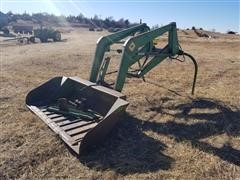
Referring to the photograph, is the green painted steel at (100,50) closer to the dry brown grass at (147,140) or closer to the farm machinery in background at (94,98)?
the farm machinery in background at (94,98)

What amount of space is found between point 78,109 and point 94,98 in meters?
0.37

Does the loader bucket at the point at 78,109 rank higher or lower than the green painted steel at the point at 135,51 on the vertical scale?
lower

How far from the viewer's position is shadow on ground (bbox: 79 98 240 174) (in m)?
4.29

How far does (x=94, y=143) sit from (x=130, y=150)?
536mm

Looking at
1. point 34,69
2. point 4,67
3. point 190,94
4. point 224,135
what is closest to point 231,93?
point 190,94

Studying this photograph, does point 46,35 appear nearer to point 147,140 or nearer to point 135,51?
point 135,51

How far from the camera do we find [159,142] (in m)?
5.00

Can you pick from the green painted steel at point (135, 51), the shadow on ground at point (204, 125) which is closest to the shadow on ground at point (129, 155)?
the shadow on ground at point (204, 125)

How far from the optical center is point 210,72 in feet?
36.4

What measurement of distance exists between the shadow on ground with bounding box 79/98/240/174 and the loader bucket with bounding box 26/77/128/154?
1.04 ft

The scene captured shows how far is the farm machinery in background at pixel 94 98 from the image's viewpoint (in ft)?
15.5

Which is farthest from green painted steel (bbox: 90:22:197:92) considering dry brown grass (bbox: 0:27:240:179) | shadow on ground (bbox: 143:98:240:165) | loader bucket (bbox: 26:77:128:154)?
shadow on ground (bbox: 143:98:240:165)

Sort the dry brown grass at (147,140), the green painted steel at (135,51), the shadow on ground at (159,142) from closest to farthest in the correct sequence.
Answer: the dry brown grass at (147,140), the shadow on ground at (159,142), the green painted steel at (135,51)

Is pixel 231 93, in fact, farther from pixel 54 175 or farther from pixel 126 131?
pixel 54 175
